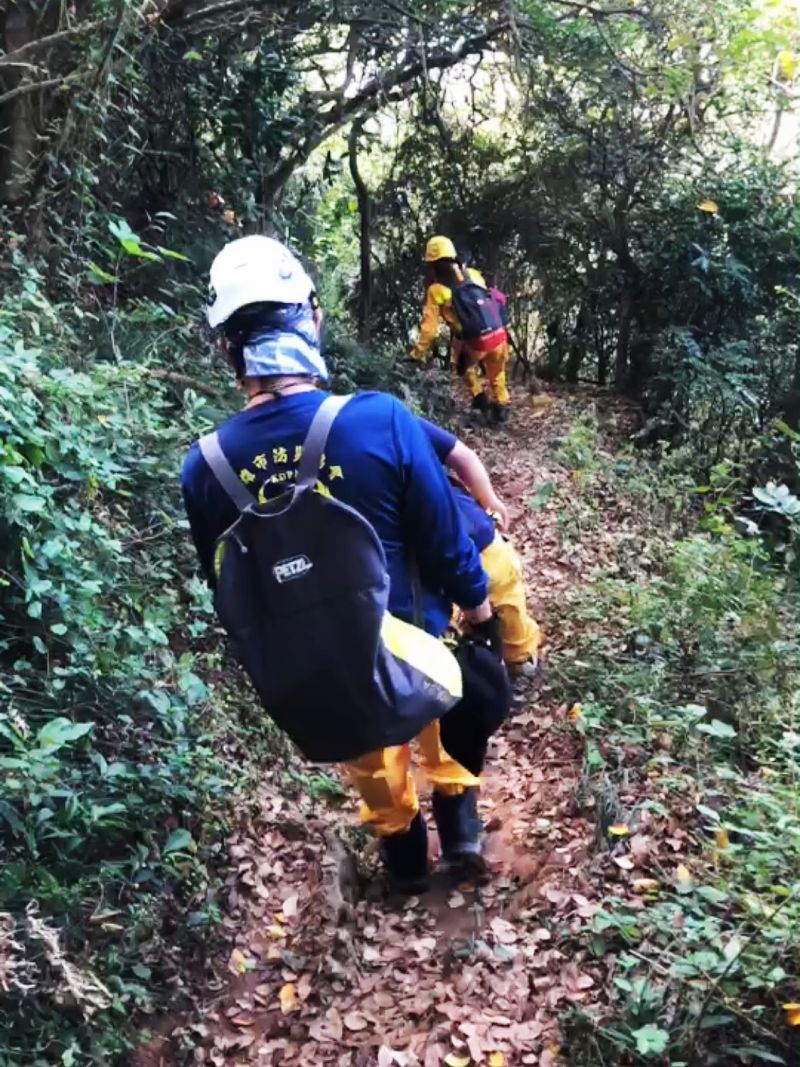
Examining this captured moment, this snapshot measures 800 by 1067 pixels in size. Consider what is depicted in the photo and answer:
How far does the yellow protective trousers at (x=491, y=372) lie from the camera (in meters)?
9.33

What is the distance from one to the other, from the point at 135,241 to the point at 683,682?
3.46 metres

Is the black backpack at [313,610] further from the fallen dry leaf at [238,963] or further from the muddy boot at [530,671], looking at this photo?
the muddy boot at [530,671]

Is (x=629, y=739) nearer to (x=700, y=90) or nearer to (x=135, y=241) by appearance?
(x=135, y=241)

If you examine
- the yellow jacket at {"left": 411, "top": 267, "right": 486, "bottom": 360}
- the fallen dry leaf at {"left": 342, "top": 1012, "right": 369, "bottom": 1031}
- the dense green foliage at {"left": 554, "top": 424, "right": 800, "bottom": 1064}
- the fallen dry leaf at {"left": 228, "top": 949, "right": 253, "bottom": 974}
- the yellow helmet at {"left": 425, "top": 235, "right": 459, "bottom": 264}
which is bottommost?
the fallen dry leaf at {"left": 342, "top": 1012, "right": 369, "bottom": 1031}

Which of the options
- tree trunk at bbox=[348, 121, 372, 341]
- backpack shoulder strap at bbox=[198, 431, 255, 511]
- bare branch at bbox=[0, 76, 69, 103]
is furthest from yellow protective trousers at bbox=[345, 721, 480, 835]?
tree trunk at bbox=[348, 121, 372, 341]

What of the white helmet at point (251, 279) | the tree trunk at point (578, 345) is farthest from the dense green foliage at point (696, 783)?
the tree trunk at point (578, 345)

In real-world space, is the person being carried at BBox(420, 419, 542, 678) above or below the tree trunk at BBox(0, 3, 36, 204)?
below

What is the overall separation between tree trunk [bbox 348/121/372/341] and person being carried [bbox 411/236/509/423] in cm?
187

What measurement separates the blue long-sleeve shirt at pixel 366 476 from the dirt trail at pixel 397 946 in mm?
1203

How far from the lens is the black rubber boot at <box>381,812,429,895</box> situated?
3.32 m

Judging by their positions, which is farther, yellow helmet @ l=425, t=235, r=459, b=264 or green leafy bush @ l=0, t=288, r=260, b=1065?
yellow helmet @ l=425, t=235, r=459, b=264

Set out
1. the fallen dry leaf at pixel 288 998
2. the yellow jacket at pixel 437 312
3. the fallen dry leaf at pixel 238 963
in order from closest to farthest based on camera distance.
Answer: the fallen dry leaf at pixel 288 998, the fallen dry leaf at pixel 238 963, the yellow jacket at pixel 437 312

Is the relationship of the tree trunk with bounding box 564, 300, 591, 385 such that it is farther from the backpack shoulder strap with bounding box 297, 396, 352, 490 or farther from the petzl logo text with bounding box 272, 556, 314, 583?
the petzl logo text with bounding box 272, 556, 314, 583

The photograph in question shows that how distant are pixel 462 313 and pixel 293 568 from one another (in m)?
7.00
